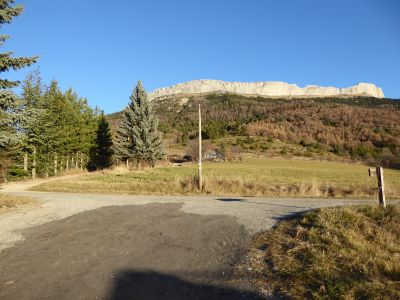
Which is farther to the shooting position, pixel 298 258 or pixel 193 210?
pixel 193 210

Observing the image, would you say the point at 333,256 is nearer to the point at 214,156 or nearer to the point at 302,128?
the point at 214,156

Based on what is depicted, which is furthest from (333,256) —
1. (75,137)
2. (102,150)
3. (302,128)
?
(302,128)

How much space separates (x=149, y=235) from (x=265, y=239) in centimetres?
297

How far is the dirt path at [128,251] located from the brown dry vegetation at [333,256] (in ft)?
1.79

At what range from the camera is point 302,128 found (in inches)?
4742

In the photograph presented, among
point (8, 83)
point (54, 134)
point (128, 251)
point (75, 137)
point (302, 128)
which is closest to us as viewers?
point (128, 251)

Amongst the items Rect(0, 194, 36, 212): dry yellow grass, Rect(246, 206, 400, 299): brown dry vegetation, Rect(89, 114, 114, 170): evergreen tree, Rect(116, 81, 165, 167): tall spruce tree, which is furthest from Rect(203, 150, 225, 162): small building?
Rect(246, 206, 400, 299): brown dry vegetation

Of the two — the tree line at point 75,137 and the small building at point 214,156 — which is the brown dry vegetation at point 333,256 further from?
the small building at point 214,156

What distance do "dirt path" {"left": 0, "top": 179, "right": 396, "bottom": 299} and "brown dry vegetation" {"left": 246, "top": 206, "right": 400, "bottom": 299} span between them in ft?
1.79

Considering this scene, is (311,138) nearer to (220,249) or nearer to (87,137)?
(87,137)

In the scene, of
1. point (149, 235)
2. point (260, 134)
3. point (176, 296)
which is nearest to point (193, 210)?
point (149, 235)

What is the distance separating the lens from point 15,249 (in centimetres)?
706

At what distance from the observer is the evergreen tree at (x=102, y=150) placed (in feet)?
164

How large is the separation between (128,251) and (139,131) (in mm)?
33486
